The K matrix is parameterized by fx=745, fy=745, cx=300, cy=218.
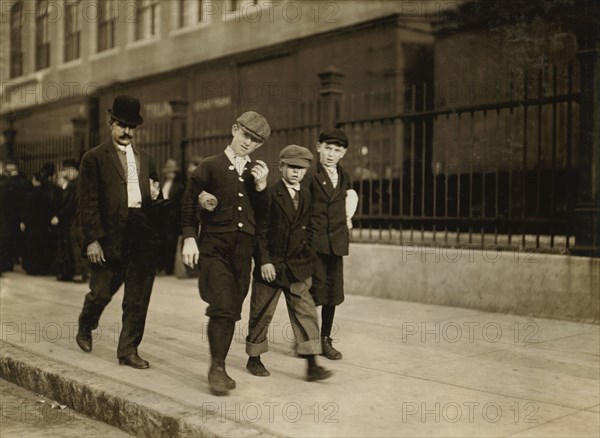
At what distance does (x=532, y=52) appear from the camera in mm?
11562

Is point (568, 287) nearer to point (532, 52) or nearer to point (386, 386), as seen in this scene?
point (386, 386)

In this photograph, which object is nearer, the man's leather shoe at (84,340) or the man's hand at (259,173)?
the man's hand at (259,173)

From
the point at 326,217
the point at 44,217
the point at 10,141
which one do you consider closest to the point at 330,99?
the point at 326,217

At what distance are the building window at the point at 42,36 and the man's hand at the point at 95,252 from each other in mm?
20840

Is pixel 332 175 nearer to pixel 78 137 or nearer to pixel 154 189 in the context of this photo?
pixel 154 189

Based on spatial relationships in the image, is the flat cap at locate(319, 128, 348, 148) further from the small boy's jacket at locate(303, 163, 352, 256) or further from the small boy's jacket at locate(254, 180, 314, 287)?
the small boy's jacket at locate(254, 180, 314, 287)

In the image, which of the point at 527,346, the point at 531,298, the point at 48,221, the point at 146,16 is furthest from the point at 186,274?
the point at 146,16

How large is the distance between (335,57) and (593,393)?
9983mm

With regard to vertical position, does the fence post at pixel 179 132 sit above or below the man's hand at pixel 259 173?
above

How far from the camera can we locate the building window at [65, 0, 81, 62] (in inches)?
917

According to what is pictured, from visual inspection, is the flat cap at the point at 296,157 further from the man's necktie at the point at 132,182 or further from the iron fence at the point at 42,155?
the iron fence at the point at 42,155

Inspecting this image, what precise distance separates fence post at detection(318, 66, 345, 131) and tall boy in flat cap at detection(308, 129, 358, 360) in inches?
171

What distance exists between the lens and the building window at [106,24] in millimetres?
21703

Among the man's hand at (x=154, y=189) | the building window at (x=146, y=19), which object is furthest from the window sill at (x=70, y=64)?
the man's hand at (x=154, y=189)
